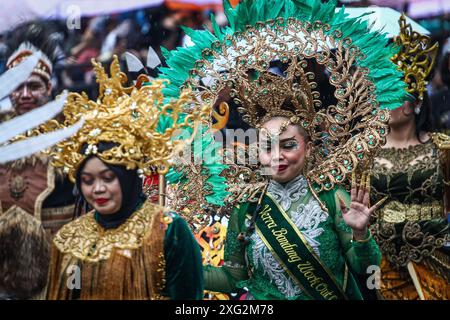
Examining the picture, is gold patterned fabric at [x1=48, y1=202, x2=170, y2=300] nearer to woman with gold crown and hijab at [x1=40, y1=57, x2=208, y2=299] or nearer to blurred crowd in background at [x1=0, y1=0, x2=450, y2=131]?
woman with gold crown and hijab at [x1=40, y1=57, x2=208, y2=299]

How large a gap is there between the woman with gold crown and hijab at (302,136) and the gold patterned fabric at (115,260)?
0.91 meters

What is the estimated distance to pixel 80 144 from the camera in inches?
260

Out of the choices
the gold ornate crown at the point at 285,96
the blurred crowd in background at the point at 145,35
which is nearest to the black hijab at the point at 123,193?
the gold ornate crown at the point at 285,96

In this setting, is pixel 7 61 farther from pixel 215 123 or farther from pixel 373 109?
pixel 373 109

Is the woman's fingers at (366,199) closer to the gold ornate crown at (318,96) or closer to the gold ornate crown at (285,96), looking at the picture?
the gold ornate crown at (318,96)

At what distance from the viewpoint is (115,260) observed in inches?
256

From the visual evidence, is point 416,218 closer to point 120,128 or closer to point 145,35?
point 120,128

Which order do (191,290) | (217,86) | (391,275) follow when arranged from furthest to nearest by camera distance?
(391,275)
(217,86)
(191,290)

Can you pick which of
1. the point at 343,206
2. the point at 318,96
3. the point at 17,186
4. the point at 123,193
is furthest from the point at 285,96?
the point at 17,186

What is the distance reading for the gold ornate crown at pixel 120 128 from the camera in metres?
6.56

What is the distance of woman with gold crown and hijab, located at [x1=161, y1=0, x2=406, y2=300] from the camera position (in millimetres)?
7207
